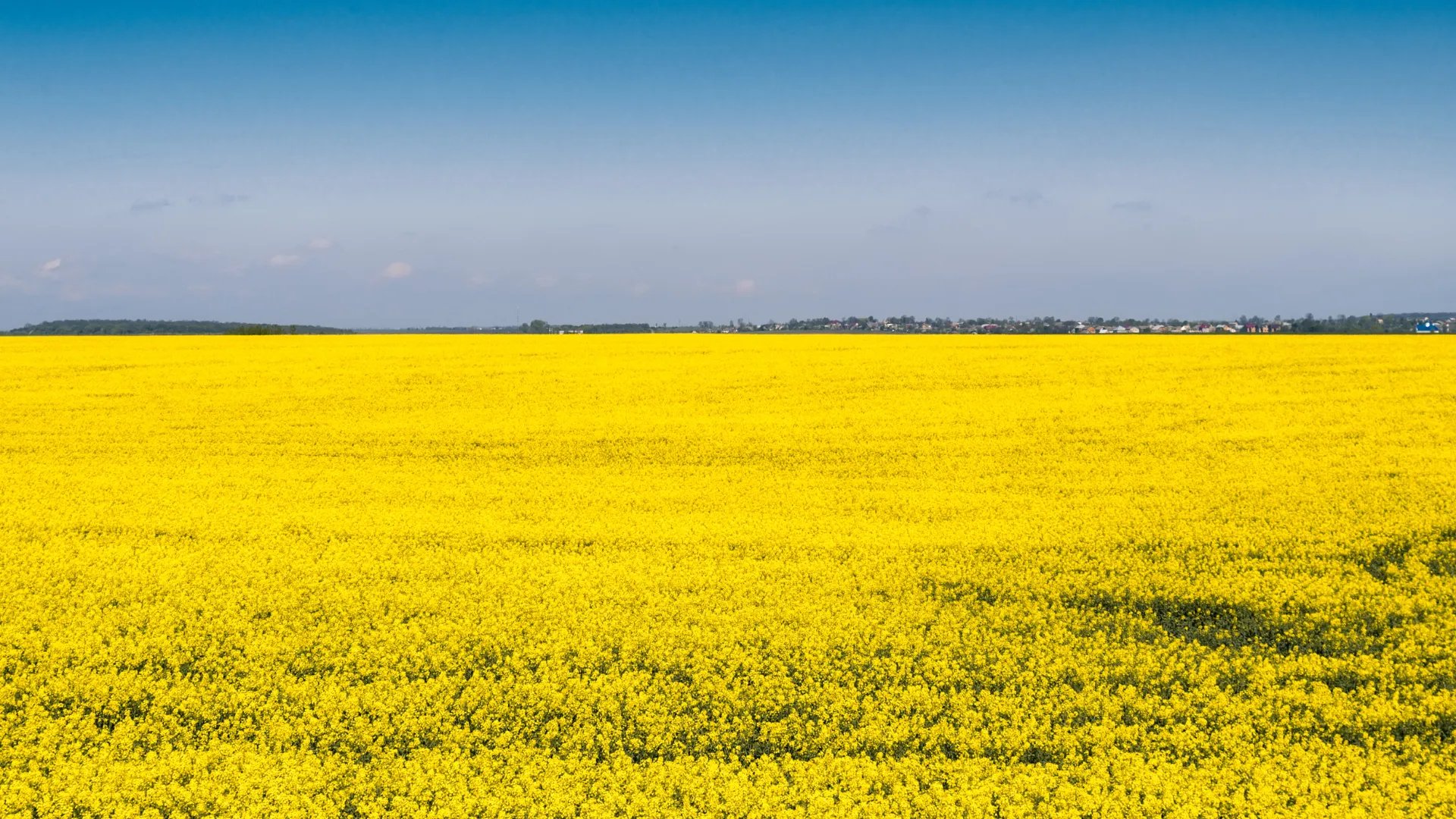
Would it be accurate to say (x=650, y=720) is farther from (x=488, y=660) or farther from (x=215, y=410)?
(x=215, y=410)

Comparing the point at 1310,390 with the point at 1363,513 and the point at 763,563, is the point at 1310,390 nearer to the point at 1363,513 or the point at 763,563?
the point at 1363,513

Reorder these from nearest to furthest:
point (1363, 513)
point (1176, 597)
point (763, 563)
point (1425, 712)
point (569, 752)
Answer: point (569, 752) → point (1425, 712) → point (1176, 597) → point (763, 563) → point (1363, 513)

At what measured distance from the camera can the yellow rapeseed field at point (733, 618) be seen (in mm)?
5141

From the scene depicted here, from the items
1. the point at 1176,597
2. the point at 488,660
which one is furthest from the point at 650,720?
the point at 1176,597

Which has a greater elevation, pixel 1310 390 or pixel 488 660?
pixel 1310 390

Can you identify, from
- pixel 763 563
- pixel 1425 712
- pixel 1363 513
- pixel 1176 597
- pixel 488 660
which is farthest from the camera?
pixel 1363 513

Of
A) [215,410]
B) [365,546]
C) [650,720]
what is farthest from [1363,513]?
[215,410]

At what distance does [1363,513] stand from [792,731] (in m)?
8.38

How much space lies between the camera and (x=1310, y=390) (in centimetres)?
1969

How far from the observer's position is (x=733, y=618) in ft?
24.0

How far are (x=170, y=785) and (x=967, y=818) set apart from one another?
4.45m

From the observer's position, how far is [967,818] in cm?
471

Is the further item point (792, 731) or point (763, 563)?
point (763, 563)

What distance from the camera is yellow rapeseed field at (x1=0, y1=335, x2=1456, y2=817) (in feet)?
16.9
